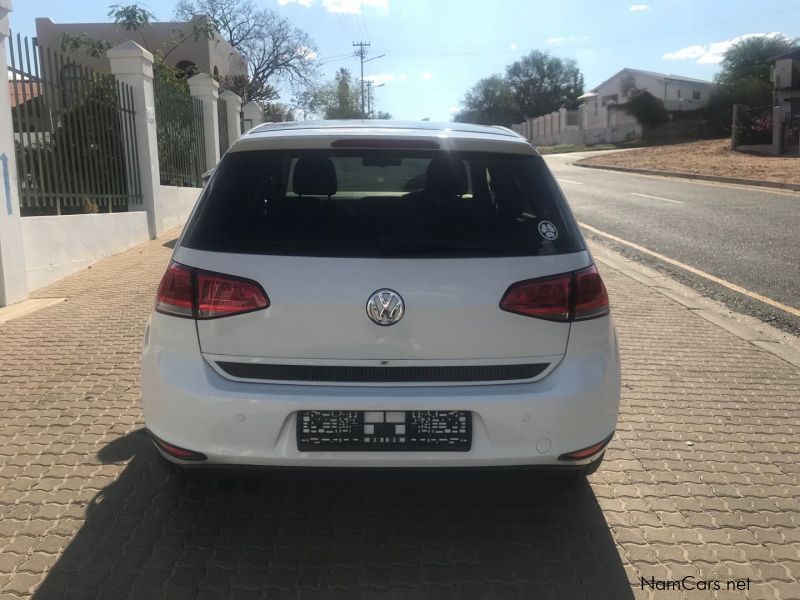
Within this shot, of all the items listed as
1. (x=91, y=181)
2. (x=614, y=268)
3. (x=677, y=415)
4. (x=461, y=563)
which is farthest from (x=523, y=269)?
(x=91, y=181)

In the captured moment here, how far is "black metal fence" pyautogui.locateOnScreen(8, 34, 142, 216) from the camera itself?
7949 mm

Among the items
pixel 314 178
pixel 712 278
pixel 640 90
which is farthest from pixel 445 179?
pixel 640 90

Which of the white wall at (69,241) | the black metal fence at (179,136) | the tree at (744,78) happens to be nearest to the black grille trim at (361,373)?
the white wall at (69,241)

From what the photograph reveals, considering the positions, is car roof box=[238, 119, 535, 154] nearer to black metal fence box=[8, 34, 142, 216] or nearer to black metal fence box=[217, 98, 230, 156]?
black metal fence box=[8, 34, 142, 216]

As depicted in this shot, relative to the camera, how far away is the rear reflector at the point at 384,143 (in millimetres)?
2936

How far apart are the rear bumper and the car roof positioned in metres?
0.79

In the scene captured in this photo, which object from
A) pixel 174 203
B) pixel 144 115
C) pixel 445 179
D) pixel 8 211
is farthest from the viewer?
pixel 174 203

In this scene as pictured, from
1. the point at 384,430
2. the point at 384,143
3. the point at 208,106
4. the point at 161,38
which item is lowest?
the point at 384,430

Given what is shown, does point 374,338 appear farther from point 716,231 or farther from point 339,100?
point 339,100

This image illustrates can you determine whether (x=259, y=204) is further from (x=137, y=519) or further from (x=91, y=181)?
(x=91, y=181)

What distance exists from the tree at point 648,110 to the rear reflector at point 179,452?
192 ft

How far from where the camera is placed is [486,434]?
2740mm

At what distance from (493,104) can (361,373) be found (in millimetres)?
105323

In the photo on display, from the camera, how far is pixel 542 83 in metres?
104
